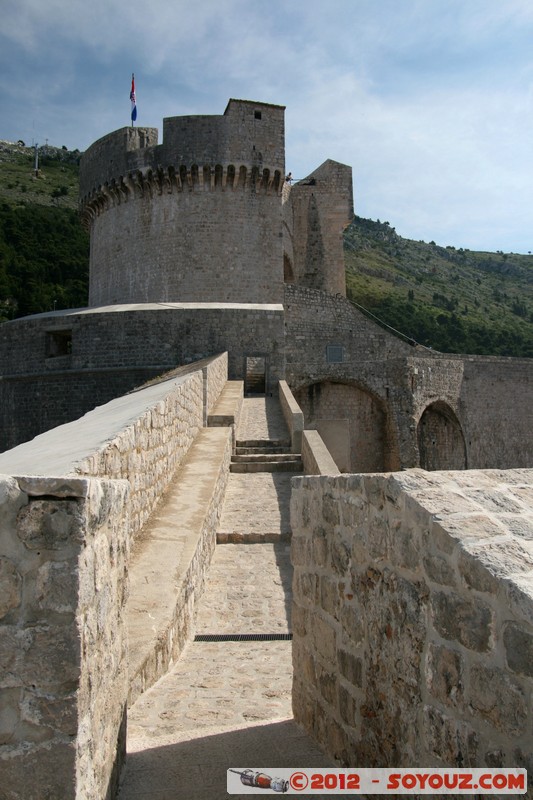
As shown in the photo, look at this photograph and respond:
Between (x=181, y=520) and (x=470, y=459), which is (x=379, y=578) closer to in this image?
(x=181, y=520)

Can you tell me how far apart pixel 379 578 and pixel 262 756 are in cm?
100

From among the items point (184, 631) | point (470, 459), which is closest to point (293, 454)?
point (184, 631)

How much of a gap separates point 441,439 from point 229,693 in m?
17.6

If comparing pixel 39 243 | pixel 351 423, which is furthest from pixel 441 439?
pixel 39 243

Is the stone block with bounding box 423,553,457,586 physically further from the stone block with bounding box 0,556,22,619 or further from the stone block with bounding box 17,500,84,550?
the stone block with bounding box 0,556,22,619

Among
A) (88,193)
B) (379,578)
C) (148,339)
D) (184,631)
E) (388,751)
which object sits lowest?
(184,631)

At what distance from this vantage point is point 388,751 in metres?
2.24

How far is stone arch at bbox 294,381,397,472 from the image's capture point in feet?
60.4

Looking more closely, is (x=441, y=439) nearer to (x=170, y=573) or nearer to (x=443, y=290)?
(x=170, y=573)

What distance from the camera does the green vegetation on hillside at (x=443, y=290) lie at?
159 ft

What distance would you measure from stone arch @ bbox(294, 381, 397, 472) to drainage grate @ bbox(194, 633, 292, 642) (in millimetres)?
13648

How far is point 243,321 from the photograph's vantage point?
621 inches

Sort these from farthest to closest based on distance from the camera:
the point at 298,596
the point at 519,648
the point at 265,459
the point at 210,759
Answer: the point at 265,459 → the point at 298,596 → the point at 210,759 → the point at 519,648

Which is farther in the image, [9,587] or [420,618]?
[420,618]
